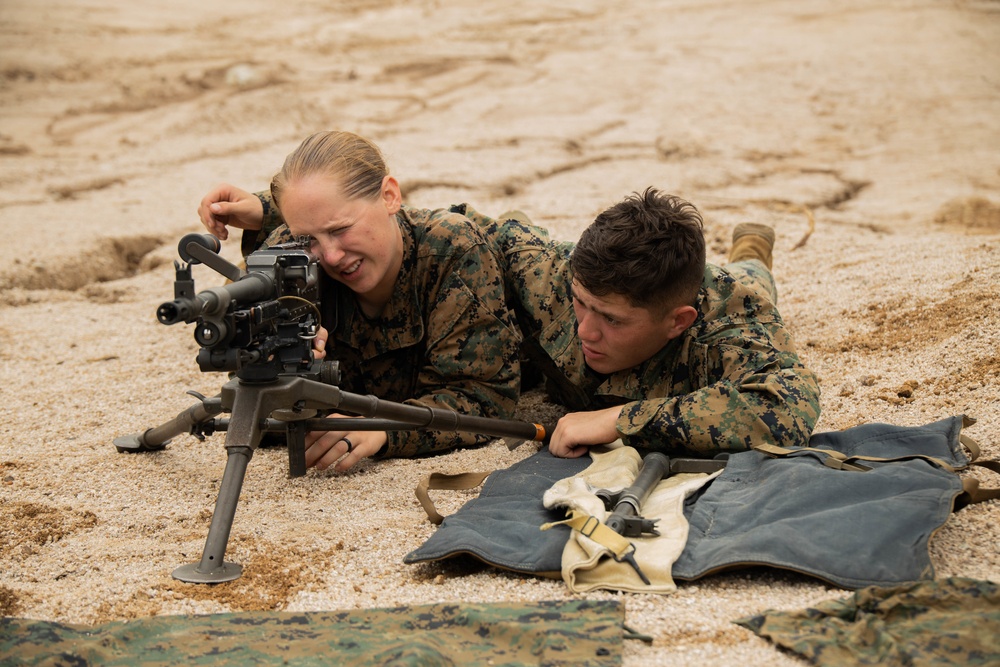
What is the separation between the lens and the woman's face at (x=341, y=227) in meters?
3.16

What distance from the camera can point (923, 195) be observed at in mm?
7160

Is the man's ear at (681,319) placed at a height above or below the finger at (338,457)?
above

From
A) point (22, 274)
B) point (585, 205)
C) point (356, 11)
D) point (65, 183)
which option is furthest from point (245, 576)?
point (356, 11)

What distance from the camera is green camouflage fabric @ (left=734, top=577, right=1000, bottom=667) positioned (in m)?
1.89

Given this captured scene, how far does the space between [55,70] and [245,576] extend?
31.2 ft

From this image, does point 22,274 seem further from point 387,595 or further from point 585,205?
point 387,595

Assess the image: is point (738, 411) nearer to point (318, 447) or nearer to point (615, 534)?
point (615, 534)

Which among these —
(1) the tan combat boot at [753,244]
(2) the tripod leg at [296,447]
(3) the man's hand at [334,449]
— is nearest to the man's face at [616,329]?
(3) the man's hand at [334,449]

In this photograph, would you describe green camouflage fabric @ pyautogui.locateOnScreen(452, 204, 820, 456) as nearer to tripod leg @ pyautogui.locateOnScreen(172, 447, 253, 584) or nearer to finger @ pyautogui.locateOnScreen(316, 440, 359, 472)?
finger @ pyautogui.locateOnScreen(316, 440, 359, 472)

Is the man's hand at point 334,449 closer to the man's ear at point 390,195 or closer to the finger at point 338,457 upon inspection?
the finger at point 338,457

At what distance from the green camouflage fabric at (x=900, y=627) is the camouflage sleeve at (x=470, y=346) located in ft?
5.15

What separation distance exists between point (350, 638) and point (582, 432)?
126 centimetres

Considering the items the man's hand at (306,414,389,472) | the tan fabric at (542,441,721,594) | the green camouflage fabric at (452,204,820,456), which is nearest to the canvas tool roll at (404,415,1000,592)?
the tan fabric at (542,441,721,594)

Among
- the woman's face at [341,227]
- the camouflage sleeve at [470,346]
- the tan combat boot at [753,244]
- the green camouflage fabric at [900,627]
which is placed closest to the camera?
the green camouflage fabric at [900,627]
